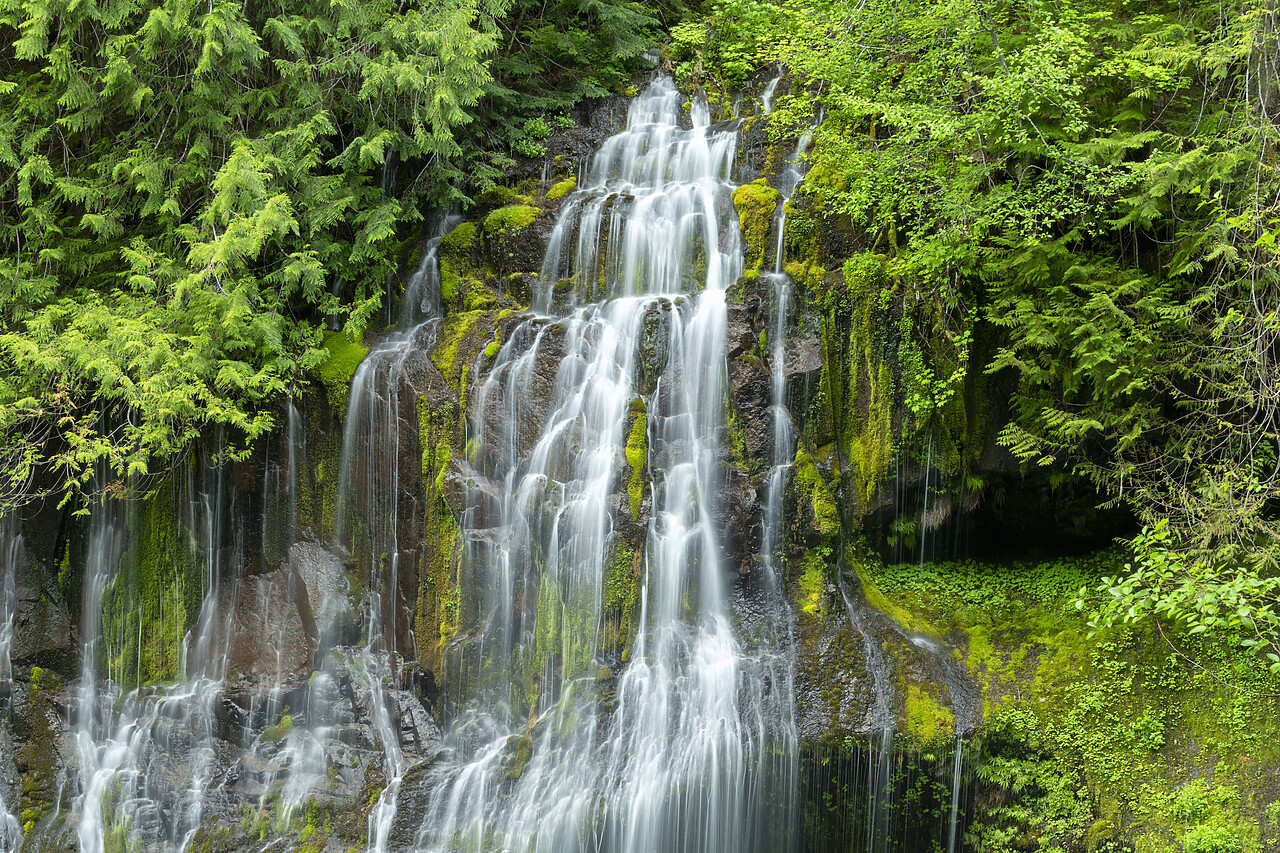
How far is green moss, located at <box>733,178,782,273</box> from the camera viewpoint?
953cm

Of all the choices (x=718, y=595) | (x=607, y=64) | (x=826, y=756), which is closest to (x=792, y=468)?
(x=718, y=595)

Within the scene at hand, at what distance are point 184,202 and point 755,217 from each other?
6.92 m

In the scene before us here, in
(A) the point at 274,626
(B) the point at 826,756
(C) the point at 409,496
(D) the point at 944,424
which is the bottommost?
(B) the point at 826,756

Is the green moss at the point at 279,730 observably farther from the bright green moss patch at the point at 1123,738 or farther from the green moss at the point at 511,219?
the bright green moss patch at the point at 1123,738

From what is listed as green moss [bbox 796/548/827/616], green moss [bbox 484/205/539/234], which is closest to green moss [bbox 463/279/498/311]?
green moss [bbox 484/205/539/234]

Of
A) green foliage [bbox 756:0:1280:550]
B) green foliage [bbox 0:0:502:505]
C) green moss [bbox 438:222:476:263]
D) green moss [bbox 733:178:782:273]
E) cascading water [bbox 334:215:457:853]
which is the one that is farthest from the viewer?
green moss [bbox 438:222:476:263]

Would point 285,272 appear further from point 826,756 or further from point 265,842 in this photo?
point 826,756

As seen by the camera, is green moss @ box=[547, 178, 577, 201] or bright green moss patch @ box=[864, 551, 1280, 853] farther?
green moss @ box=[547, 178, 577, 201]

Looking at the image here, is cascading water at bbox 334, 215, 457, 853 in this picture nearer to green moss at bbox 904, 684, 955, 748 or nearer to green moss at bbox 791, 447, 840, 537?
green moss at bbox 791, 447, 840, 537

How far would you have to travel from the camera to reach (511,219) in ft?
34.9

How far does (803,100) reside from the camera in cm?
965

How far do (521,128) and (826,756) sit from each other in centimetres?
946

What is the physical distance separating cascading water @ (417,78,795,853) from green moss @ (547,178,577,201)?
2292mm

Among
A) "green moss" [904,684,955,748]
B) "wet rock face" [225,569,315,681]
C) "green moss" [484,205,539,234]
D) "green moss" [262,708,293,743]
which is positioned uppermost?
"green moss" [484,205,539,234]
